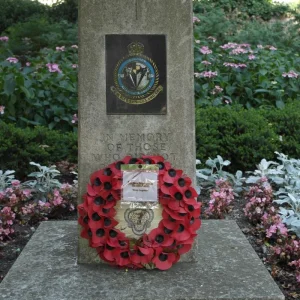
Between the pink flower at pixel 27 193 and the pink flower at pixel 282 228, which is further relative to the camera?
the pink flower at pixel 27 193

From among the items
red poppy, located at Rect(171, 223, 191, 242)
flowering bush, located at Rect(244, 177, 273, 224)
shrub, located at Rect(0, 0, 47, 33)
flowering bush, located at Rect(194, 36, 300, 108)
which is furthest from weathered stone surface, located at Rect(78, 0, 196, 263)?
shrub, located at Rect(0, 0, 47, 33)

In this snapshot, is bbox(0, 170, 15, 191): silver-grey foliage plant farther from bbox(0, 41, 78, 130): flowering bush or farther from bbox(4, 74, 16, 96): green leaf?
bbox(4, 74, 16, 96): green leaf

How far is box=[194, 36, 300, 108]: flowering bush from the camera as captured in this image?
732 cm

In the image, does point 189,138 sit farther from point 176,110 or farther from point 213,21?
point 213,21

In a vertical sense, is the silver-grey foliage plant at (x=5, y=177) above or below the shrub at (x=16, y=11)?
below

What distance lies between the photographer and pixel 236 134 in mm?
5801

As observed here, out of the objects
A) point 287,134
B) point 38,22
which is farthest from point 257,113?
point 38,22

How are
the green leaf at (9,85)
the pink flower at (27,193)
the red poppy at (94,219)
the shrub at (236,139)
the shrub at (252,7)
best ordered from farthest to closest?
the shrub at (252,7) < the green leaf at (9,85) < the shrub at (236,139) < the pink flower at (27,193) < the red poppy at (94,219)

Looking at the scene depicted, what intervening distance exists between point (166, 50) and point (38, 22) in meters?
9.58

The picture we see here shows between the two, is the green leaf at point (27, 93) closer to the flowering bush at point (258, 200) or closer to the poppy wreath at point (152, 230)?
the flowering bush at point (258, 200)

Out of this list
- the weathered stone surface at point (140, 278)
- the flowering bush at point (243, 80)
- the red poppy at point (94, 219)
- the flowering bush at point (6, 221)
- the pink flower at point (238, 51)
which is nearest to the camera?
the weathered stone surface at point (140, 278)

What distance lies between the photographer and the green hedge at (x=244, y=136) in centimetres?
561

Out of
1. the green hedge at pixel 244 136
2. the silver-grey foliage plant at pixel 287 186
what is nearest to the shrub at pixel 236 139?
the green hedge at pixel 244 136

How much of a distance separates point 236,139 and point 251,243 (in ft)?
5.87
